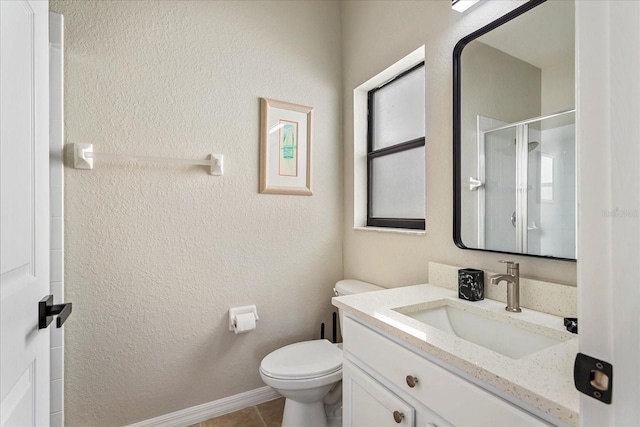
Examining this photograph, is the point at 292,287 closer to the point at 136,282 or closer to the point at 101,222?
the point at 136,282

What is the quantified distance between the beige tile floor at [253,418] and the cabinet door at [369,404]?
0.73 m

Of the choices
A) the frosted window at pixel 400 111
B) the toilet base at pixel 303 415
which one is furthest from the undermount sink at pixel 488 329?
the frosted window at pixel 400 111

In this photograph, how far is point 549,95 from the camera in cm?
109

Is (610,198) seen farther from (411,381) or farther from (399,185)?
(399,185)

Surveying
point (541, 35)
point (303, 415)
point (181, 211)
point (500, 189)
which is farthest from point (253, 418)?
point (541, 35)

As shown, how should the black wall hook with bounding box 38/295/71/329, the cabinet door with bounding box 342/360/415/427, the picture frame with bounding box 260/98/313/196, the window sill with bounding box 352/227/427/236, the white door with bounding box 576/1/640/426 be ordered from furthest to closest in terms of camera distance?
the picture frame with bounding box 260/98/313/196 < the window sill with bounding box 352/227/427/236 < the cabinet door with bounding box 342/360/415/427 < the black wall hook with bounding box 38/295/71/329 < the white door with bounding box 576/1/640/426

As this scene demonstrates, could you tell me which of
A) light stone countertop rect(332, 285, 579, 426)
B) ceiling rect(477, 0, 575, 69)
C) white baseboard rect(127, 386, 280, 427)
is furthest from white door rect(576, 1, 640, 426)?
white baseboard rect(127, 386, 280, 427)

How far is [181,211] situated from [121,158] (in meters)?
0.38

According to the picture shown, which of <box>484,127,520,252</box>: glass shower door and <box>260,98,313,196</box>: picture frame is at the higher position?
<box>260,98,313,196</box>: picture frame

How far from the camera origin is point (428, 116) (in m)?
1.56

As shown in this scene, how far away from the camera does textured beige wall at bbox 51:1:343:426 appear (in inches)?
59.1

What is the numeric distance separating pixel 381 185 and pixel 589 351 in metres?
1.70

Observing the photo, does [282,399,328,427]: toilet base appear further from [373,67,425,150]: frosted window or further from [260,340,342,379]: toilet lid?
[373,67,425,150]: frosted window

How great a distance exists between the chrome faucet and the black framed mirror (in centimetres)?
10
